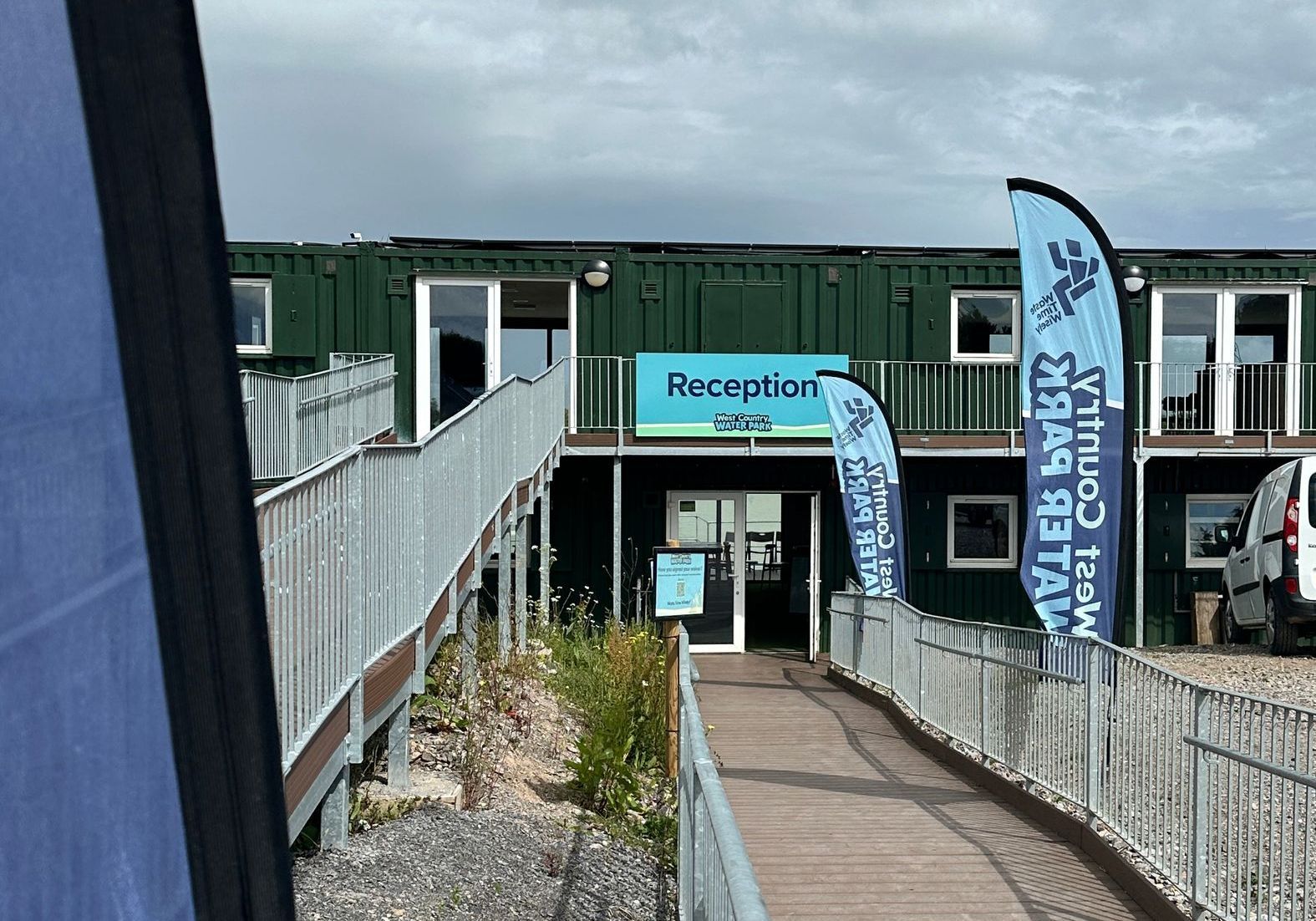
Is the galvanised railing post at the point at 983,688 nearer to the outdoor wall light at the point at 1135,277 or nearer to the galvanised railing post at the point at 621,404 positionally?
the galvanised railing post at the point at 621,404

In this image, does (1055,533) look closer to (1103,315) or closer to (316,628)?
(1103,315)

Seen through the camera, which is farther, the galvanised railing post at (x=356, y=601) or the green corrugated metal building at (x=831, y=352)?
the green corrugated metal building at (x=831, y=352)

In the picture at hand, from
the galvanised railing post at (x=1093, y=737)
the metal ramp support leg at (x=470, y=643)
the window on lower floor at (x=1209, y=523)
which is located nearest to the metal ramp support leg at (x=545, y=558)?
the metal ramp support leg at (x=470, y=643)

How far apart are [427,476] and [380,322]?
13.3 metres

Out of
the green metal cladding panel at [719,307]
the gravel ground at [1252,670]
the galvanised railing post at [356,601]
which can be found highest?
the green metal cladding panel at [719,307]

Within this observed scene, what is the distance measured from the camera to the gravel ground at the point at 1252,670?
42.7 feet

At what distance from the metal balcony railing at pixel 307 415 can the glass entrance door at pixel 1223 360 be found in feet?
39.3

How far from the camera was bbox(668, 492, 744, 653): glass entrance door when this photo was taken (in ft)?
69.3

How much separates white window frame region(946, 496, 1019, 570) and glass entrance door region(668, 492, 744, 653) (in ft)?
11.3

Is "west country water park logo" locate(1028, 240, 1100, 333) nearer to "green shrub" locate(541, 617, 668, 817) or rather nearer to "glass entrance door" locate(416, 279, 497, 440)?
"green shrub" locate(541, 617, 668, 817)

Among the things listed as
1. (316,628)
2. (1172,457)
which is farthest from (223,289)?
(1172,457)

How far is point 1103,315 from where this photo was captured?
30.7 feet

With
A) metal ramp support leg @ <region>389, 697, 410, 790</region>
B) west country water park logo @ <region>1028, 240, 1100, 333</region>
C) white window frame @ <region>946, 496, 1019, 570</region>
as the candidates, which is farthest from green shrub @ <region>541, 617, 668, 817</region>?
white window frame @ <region>946, 496, 1019, 570</region>

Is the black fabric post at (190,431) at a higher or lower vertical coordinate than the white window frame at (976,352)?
higher
